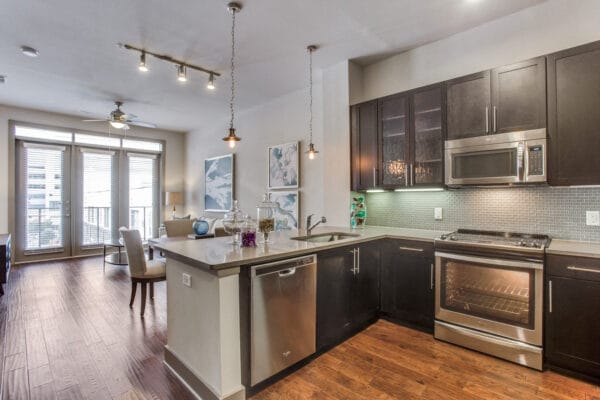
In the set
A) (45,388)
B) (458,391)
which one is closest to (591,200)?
(458,391)

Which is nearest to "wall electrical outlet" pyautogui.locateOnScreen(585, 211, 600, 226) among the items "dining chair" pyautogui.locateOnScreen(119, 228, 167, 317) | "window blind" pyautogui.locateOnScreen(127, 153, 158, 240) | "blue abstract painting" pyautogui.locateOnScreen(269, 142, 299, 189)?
"blue abstract painting" pyautogui.locateOnScreen(269, 142, 299, 189)

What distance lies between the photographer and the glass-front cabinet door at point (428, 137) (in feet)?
9.55

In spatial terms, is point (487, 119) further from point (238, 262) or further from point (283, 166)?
point (283, 166)

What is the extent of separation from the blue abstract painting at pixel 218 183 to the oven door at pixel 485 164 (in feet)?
14.1

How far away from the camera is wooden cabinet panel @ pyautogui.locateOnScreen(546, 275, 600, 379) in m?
2.00

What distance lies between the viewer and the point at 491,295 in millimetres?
2424

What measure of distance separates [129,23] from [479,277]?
13.0 ft

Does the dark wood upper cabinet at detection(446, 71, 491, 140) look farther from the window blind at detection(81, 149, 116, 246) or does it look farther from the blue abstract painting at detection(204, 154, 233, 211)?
the window blind at detection(81, 149, 116, 246)

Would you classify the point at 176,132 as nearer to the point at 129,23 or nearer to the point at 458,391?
the point at 129,23

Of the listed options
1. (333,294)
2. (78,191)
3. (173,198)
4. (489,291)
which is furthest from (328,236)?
(78,191)

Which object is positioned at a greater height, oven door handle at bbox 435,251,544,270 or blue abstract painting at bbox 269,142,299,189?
blue abstract painting at bbox 269,142,299,189

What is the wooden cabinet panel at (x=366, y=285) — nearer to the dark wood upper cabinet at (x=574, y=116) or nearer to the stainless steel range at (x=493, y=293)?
the stainless steel range at (x=493, y=293)

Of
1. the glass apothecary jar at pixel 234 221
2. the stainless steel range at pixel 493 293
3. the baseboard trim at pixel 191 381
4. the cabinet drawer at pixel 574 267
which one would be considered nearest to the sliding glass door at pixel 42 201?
the baseboard trim at pixel 191 381

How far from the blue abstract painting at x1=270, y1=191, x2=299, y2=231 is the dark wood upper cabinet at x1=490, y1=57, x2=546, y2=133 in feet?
9.22
